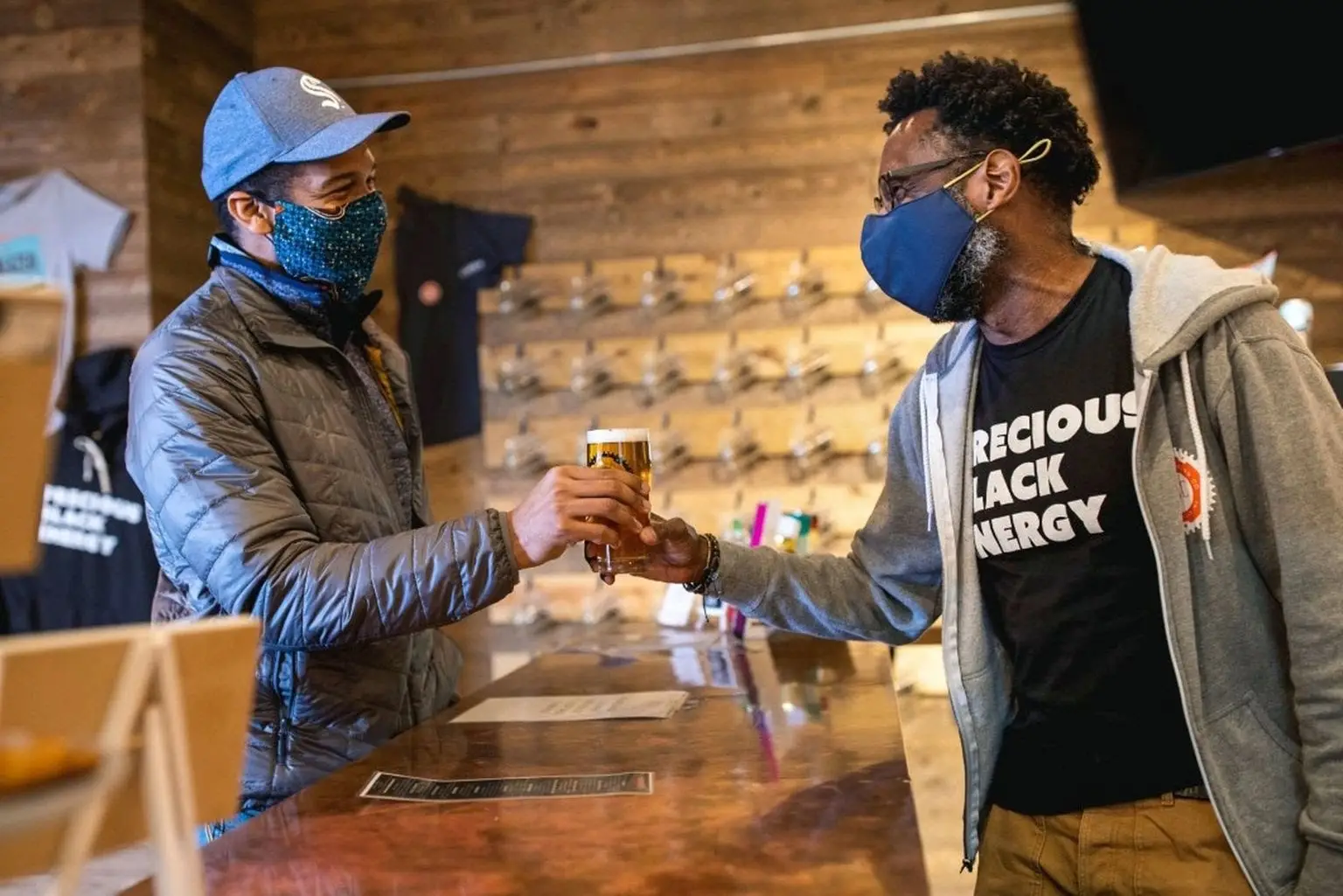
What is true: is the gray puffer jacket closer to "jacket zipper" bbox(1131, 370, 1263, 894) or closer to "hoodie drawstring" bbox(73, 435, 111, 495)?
"jacket zipper" bbox(1131, 370, 1263, 894)

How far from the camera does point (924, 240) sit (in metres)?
1.90

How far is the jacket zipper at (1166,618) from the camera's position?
1.49 metres

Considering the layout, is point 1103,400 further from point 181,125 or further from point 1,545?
point 181,125

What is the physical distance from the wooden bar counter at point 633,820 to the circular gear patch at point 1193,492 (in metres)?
0.52

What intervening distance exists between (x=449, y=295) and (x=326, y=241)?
2770 millimetres

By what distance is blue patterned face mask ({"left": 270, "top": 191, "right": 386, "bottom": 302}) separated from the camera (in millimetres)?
2084

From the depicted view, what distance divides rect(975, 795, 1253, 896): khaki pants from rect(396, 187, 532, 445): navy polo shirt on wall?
3.47 m

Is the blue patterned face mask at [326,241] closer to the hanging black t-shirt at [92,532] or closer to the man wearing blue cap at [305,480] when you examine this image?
the man wearing blue cap at [305,480]

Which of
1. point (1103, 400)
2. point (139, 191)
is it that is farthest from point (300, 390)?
point (139, 191)

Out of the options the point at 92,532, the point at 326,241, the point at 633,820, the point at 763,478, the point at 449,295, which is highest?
the point at 449,295

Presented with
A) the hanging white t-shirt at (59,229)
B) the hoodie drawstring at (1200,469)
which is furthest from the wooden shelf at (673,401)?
the hoodie drawstring at (1200,469)

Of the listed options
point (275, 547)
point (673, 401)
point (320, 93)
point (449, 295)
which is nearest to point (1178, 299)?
point (275, 547)

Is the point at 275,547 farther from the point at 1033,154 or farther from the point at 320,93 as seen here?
the point at 1033,154

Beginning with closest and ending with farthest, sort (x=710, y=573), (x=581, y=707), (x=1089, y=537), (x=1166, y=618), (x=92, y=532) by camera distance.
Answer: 1. (x=1166, y=618)
2. (x=1089, y=537)
3. (x=710, y=573)
4. (x=581, y=707)
5. (x=92, y=532)
